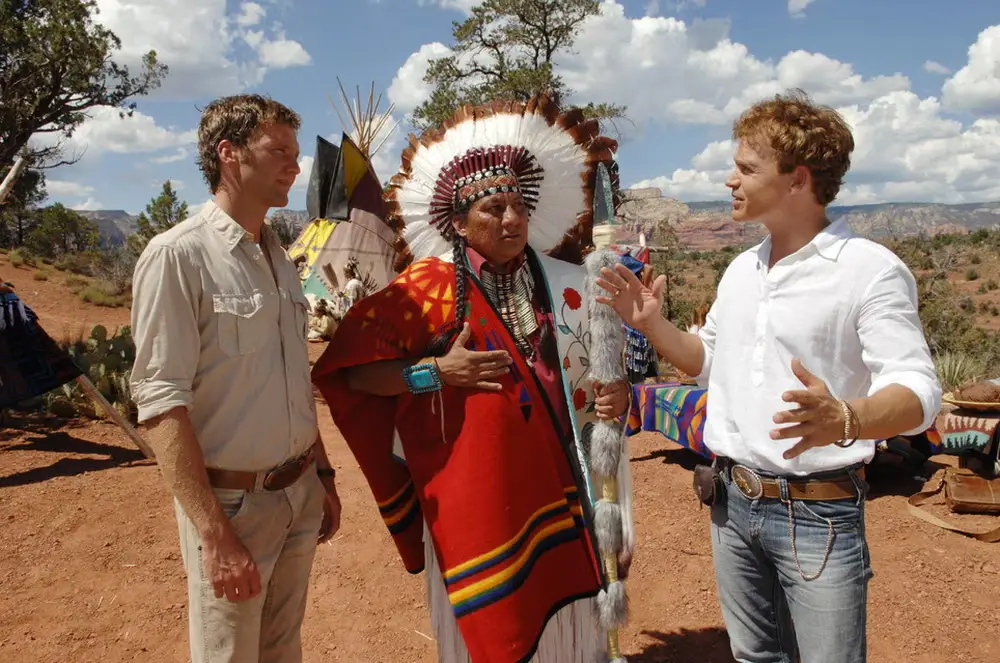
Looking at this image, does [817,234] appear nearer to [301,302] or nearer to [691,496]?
[301,302]

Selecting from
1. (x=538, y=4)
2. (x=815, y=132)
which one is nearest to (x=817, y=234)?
(x=815, y=132)

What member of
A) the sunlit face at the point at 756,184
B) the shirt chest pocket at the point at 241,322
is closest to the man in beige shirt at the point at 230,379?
the shirt chest pocket at the point at 241,322

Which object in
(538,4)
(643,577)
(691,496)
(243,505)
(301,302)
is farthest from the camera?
(538,4)

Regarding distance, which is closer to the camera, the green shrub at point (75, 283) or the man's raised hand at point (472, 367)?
the man's raised hand at point (472, 367)

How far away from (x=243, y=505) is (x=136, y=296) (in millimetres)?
650

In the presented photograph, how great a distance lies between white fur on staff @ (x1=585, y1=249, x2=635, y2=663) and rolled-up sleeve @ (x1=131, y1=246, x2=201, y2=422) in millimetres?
1255

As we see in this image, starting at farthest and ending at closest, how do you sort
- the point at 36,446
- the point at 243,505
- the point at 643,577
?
1. the point at 36,446
2. the point at 643,577
3. the point at 243,505

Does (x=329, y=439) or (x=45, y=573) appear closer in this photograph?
(x=45, y=573)

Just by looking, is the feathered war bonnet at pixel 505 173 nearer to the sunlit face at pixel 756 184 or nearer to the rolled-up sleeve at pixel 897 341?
the sunlit face at pixel 756 184

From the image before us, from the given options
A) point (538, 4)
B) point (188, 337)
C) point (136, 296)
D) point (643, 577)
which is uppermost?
point (538, 4)

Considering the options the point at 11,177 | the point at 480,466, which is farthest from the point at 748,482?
the point at 11,177

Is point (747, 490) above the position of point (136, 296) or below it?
below

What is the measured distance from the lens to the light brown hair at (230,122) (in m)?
1.90

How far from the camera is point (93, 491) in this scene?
553 cm
